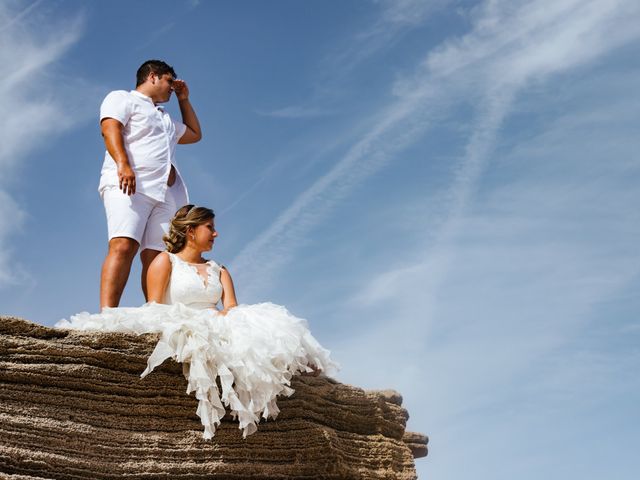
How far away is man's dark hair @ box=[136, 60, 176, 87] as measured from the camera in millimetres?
8617

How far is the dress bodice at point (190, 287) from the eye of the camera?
7168mm

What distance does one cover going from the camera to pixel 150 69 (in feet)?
28.3

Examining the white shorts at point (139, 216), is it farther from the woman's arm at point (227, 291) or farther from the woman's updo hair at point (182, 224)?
the woman's arm at point (227, 291)

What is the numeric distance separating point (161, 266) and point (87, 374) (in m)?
1.37

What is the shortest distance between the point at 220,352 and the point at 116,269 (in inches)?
62.5

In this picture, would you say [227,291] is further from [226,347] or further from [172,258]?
[226,347]

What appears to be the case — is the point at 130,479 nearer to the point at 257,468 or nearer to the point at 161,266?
the point at 257,468

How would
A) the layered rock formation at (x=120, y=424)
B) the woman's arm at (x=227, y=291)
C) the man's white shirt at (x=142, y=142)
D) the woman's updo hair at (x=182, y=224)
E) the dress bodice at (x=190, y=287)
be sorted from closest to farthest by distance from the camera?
the layered rock formation at (x=120, y=424)
the dress bodice at (x=190, y=287)
the woman's arm at (x=227, y=291)
the woman's updo hair at (x=182, y=224)
the man's white shirt at (x=142, y=142)

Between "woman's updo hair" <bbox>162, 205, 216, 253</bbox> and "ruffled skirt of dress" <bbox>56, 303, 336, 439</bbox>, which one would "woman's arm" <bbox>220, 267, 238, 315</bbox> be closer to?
"woman's updo hair" <bbox>162, 205, 216, 253</bbox>

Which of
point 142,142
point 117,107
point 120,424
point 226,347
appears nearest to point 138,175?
point 142,142

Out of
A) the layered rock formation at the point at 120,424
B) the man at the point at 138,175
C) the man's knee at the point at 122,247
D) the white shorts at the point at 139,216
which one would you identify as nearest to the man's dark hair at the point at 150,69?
the man at the point at 138,175

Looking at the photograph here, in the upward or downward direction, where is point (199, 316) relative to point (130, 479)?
upward

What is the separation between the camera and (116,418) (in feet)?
20.5

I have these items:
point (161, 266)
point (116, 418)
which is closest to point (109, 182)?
point (161, 266)
